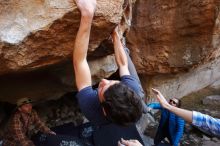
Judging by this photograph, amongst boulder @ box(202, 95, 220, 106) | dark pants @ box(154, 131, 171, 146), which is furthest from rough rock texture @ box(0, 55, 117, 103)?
boulder @ box(202, 95, 220, 106)

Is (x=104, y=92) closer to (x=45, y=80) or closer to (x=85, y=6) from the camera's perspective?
(x=85, y=6)

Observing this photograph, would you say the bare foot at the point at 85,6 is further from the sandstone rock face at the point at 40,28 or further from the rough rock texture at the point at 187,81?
the rough rock texture at the point at 187,81

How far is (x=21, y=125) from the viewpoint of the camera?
3.34m

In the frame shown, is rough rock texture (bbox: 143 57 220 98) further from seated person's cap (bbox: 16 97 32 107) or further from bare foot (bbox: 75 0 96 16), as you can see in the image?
bare foot (bbox: 75 0 96 16)

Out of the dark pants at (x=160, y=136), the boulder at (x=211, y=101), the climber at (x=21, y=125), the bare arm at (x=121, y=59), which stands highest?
the bare arm at (x=121, y=59)

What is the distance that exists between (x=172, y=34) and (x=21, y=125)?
2355 mm

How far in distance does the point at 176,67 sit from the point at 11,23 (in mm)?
3330

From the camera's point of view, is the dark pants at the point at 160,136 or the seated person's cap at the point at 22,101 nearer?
the seated person's cap at the point at 22,101

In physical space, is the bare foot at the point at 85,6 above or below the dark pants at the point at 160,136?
above

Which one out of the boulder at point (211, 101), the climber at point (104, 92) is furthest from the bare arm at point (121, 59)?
the boulder at point (211, 101)

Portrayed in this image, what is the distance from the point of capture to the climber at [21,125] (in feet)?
10.7

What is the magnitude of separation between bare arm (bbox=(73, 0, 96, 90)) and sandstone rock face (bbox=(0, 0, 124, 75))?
0.07m

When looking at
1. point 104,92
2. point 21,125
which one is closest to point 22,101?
point 21,125

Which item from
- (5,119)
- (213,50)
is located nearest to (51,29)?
(5,119)
